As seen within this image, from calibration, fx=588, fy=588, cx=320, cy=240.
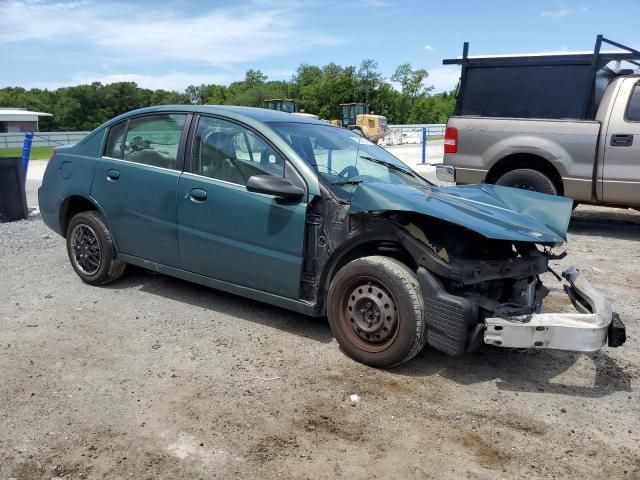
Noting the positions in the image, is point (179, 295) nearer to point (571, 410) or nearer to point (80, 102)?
point (571, 410)

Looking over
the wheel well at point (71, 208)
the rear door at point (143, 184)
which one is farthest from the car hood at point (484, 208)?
the wheel well at point (71, 208)

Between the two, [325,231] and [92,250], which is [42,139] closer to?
[92,250]

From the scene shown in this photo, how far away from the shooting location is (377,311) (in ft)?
12.4

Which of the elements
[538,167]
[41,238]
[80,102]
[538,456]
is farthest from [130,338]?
[80,102]

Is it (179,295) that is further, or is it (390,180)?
(179,295)

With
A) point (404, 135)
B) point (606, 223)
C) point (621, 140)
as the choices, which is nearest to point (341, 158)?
point (621, 140)

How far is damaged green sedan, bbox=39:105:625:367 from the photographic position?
3.53m

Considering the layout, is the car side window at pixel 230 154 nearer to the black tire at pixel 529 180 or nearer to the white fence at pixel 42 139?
the black tire at pixel 529 180

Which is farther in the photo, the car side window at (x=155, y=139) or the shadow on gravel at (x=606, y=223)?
the shadow on gravel at (x=606, y=223)

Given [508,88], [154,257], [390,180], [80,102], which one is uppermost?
[80,102]

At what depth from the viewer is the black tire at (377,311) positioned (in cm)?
359

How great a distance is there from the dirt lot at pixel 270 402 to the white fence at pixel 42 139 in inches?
1431

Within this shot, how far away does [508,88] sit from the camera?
8.41 meters

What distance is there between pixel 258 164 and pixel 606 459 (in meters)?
2.88
